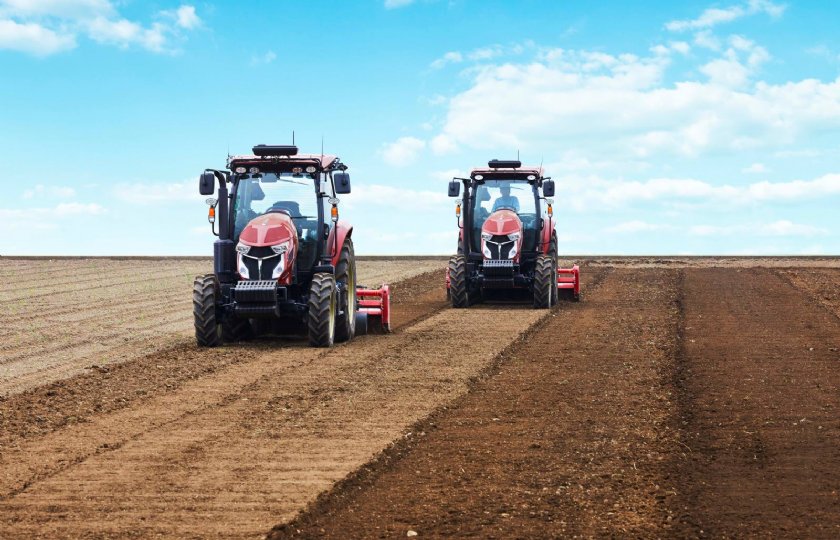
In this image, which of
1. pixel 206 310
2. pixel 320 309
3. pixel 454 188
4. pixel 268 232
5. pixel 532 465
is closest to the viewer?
pixel 532 465

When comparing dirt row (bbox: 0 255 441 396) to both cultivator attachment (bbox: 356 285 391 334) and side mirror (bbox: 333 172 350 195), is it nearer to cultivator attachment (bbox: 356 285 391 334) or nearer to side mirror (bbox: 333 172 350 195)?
cultivator attachment (bbox: 356 285 391 334)

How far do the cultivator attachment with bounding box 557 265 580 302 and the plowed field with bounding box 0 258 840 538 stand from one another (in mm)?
4303

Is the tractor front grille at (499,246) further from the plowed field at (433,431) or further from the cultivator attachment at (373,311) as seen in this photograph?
the cultivator attachment at (373,311)

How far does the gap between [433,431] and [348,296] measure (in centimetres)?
725

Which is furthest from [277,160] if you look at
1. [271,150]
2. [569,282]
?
[569,282]

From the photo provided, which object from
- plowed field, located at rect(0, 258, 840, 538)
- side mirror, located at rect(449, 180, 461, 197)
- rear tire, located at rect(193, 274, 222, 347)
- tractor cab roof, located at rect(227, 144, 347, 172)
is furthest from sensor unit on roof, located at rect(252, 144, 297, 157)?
side mirror, located at rect(449, 180, 461, 197)

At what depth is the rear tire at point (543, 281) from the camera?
21453 mm

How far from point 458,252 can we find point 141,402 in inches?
481

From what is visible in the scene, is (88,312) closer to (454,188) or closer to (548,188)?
(454,188)

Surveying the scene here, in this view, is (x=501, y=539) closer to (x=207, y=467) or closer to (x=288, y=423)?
(x=207, y=467)

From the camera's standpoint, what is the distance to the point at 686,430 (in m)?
9.90

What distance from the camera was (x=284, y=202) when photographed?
54.1 feet

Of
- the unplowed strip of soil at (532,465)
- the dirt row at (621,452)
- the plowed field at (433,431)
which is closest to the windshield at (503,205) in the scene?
the plowed field at (433,431)

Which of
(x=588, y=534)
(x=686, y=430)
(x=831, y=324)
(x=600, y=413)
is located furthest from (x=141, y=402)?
(x=831, y=324)
